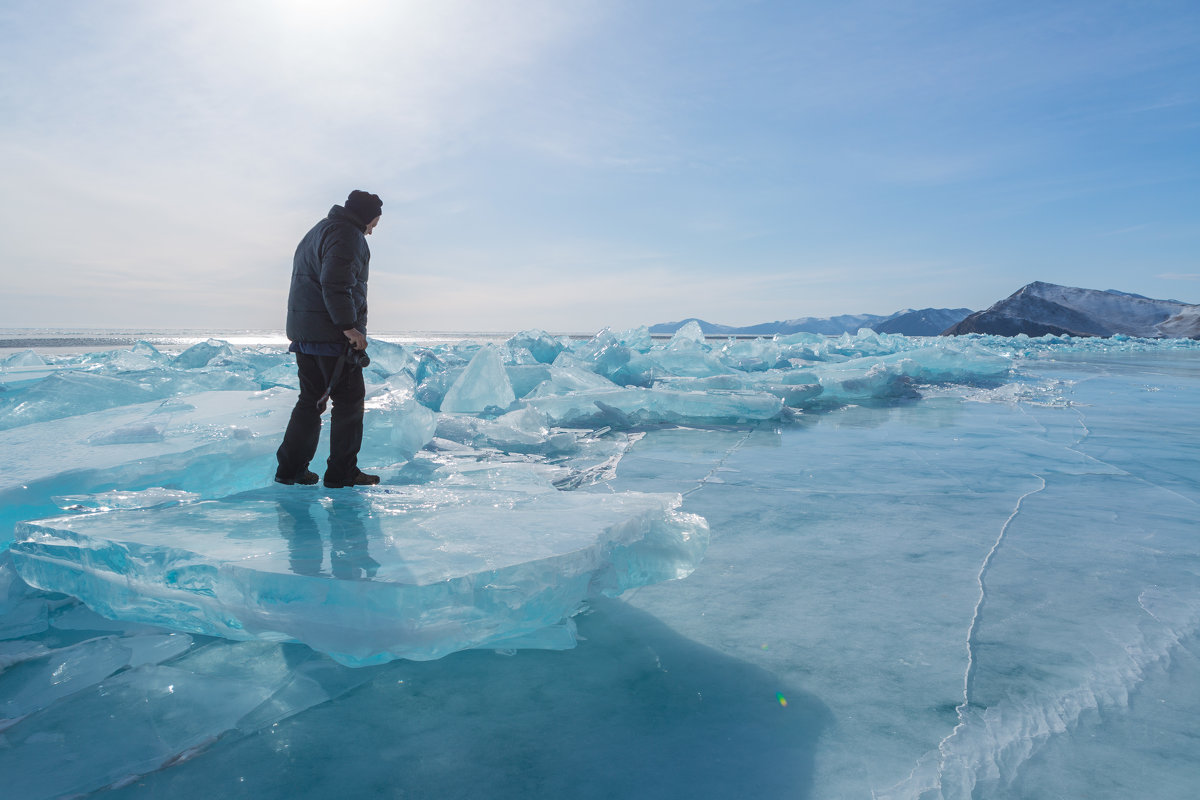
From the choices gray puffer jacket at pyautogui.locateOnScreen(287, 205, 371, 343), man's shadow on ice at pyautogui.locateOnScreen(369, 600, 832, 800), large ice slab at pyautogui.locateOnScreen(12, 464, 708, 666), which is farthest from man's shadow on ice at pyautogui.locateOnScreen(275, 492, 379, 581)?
gray puffer jacket at pyautogui.locateOnScreen(287, 205, 371, 343)

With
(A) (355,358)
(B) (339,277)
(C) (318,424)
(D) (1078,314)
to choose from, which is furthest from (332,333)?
(D) (1078,314)

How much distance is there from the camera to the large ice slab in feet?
4.26

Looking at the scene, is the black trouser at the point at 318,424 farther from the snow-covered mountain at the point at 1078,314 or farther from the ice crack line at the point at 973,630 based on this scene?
the snow-covered mountain at the point at 1078,314

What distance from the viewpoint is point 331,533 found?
5.66ft

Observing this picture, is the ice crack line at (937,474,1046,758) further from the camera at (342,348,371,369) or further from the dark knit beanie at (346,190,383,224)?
the dark knit beanie at (346,190,383,224)

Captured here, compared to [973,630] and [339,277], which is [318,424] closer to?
[339,277]

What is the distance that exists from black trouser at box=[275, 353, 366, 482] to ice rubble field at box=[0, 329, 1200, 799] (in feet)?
1.12

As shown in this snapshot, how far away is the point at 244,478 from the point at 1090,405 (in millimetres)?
7500

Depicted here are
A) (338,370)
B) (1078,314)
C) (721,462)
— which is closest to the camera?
(338,370)

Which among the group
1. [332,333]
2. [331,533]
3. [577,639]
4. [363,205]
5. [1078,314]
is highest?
[1078,314]

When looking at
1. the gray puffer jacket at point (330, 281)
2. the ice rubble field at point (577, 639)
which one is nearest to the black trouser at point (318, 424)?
the gray puffer jacket at point (330, 281)

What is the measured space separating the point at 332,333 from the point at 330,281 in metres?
0.22

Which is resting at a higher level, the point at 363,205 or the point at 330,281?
the point at 363,205

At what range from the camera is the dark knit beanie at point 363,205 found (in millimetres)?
2463
